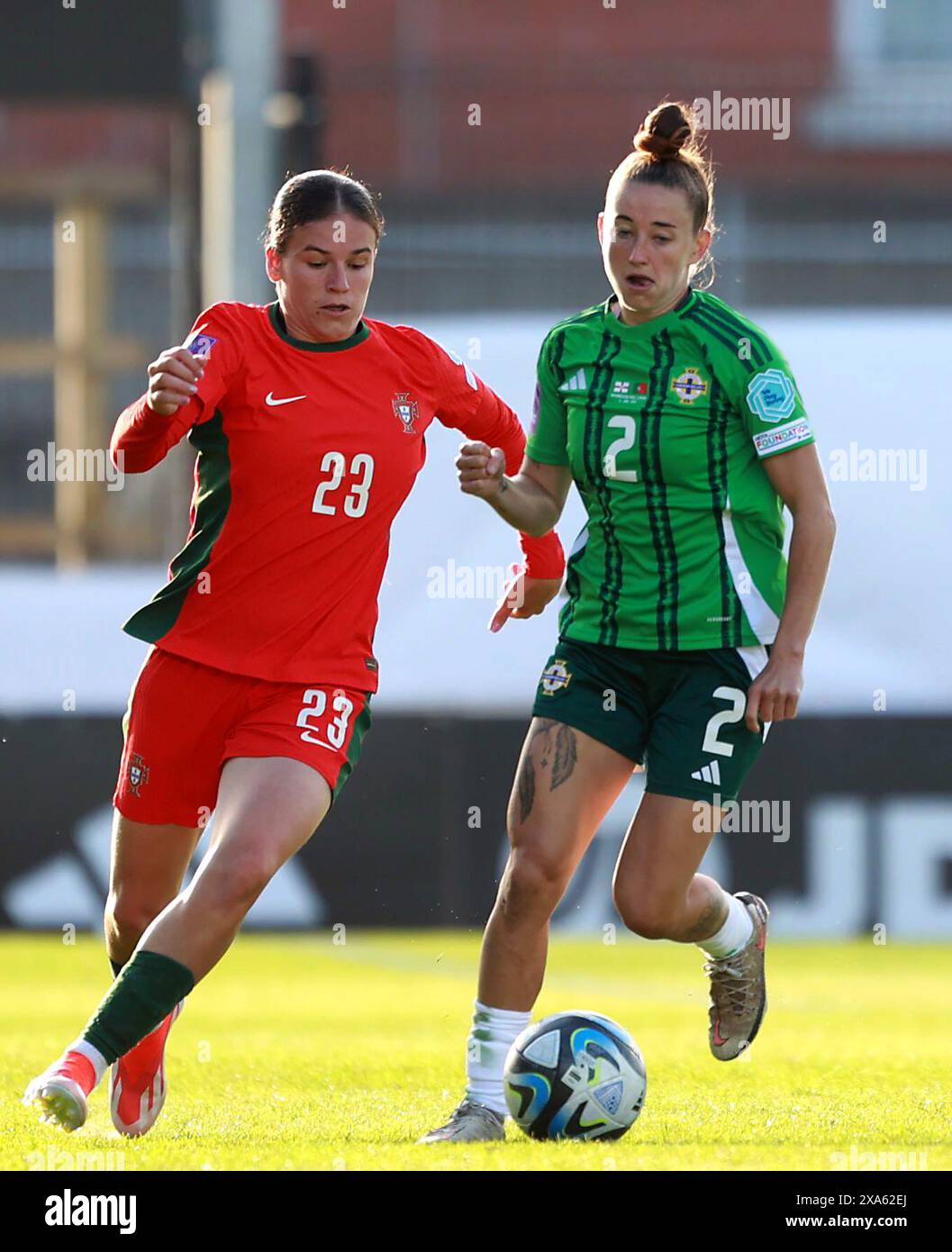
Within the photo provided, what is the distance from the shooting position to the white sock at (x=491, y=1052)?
4.86 metres

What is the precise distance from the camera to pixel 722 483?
16.2 feet

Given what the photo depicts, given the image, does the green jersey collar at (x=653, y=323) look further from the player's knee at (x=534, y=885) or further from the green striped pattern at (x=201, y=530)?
the player's knee at (x=534, y=885)

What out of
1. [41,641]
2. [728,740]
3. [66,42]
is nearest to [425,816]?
[41,641]

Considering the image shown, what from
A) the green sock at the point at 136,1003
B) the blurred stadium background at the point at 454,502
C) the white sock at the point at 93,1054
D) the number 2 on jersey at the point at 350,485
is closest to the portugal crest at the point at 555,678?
the number 2 on jersey at the point at 350,485

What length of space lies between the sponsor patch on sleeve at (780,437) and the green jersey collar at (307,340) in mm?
906

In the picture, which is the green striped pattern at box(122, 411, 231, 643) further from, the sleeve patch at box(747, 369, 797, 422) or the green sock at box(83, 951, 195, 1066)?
the sleeve patch at box(747, 369, 797, 422)

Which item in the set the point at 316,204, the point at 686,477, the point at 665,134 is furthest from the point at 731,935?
the point at 316,204

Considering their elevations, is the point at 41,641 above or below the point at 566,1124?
above

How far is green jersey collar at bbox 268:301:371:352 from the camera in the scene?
4875mm

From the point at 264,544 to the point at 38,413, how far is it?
1074cm

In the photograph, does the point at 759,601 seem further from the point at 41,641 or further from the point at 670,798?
the point at 41,641

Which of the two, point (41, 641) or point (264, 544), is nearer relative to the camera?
point (264, 544)

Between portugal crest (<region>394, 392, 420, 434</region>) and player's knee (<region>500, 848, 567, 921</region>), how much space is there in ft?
3.17

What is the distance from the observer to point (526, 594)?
534cm
